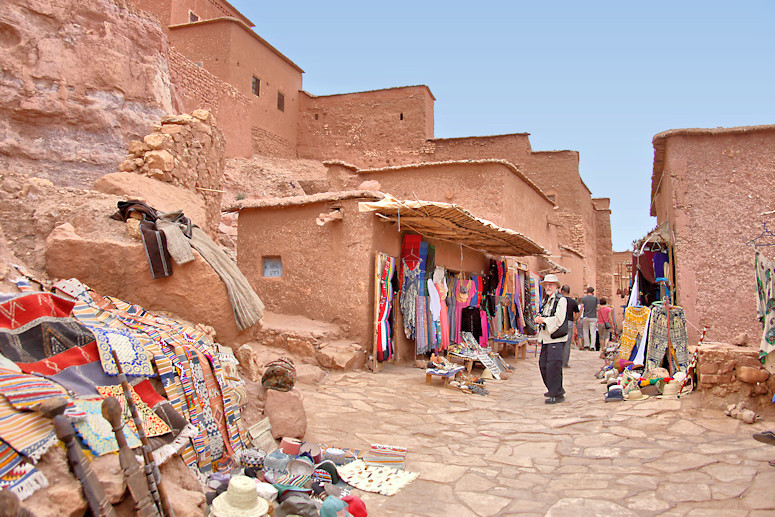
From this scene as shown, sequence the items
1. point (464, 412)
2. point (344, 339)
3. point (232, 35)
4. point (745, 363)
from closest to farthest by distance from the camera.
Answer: point (745, 363), point (464, 412), point (344, 339), point (232, 35)

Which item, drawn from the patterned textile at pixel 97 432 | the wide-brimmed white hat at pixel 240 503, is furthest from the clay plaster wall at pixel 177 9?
the wide-brimmed white hat at pixel 240 503

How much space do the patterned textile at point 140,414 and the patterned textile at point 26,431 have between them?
0.54 meters

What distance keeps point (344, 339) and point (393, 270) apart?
Answer: 1481 mm

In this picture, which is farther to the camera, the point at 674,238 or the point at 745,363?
the point at 674,238

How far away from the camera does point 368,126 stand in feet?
84.4

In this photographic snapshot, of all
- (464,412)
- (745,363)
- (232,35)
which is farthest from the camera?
(232,35)

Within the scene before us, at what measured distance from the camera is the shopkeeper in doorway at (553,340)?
696 cm

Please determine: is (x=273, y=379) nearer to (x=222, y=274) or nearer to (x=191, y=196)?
(x=222, y=274)

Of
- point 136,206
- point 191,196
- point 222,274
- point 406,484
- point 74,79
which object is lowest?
point 406,484

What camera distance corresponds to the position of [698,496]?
3.70 meters

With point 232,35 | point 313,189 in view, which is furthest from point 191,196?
point 232,35

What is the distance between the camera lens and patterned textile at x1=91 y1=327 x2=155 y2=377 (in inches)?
124

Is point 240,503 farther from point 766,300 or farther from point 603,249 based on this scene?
point 603,249

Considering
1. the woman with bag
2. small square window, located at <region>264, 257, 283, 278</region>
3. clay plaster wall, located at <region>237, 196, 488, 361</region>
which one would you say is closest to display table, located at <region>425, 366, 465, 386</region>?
clay plaster wall, located at <region>237, 196, 488, 361</region>
